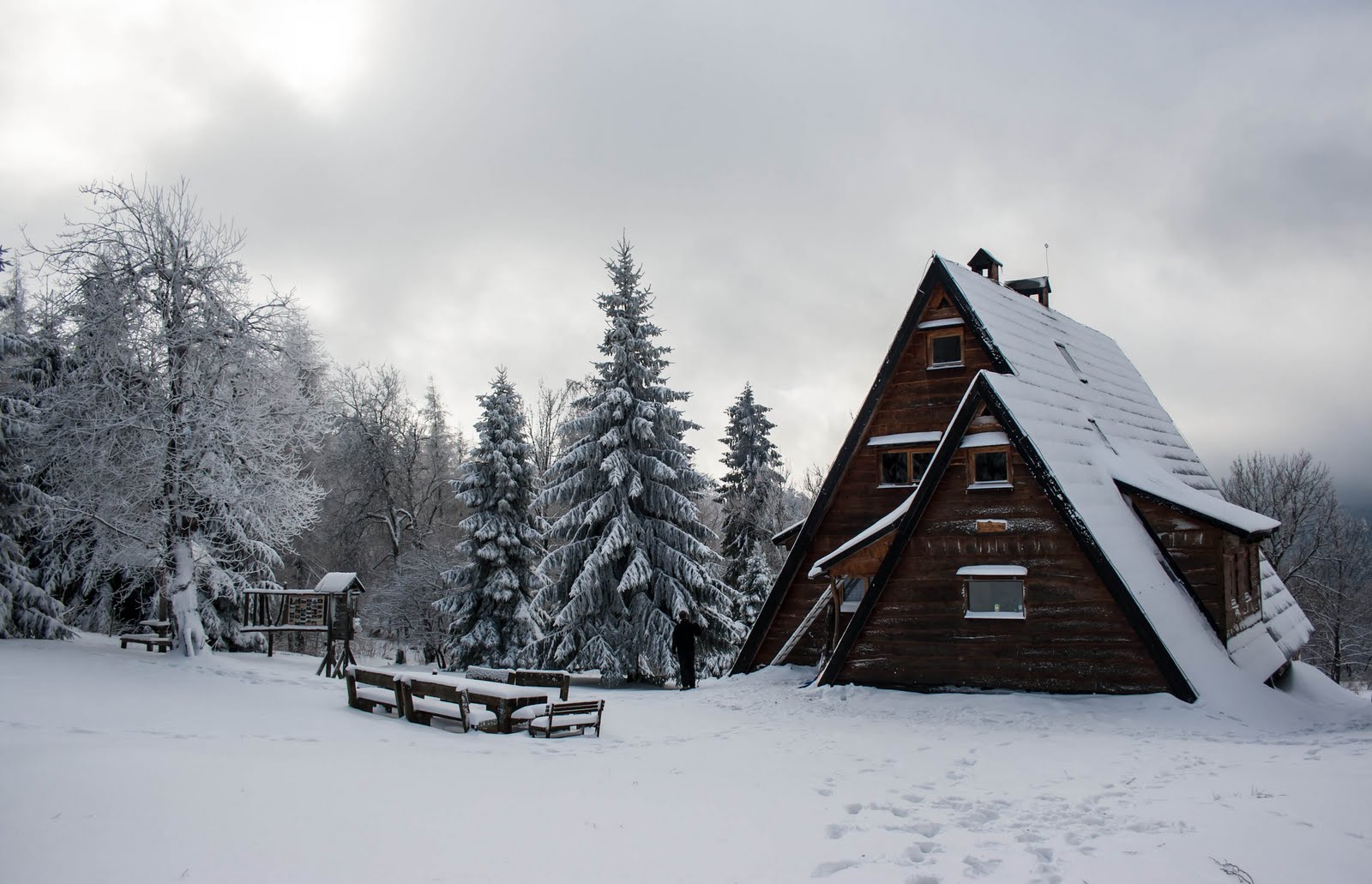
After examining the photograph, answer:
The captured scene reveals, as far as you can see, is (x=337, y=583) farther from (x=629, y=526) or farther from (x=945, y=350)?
(x=945, y=350)

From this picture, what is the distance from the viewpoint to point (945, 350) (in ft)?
61.0

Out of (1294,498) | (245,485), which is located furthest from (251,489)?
(1294,498)

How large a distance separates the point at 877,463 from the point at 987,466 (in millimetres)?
3546

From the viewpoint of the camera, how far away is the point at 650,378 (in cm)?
2538

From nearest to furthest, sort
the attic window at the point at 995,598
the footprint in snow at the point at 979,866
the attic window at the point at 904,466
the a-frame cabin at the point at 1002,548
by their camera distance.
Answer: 1. the footprint in snow at the point at 979,866
2. the a-frame cabin at the point at 1002,548
3. the attic window at the point at 995,598
4. the attic window at the point at 904,466

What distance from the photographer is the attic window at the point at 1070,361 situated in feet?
66.9

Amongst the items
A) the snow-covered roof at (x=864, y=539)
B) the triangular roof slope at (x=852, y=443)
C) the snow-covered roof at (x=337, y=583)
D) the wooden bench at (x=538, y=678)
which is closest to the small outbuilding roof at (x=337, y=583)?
the snow-covered roof at (x=337, y=583)

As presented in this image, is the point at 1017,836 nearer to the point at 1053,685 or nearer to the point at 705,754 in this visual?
the point at 705,754

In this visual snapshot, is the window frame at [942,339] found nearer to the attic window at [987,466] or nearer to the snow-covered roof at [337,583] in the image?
the attic window at [987,466]

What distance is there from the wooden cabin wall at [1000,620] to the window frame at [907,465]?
2.75m

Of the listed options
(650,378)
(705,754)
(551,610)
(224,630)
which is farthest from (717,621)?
(224,630)

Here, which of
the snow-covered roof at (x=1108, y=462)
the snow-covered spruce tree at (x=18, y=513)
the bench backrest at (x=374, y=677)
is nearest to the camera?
the bench backrest at (x=374, y=677)

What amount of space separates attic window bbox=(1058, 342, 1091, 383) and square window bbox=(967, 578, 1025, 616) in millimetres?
7204

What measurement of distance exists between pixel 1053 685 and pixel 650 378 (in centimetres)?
1455
